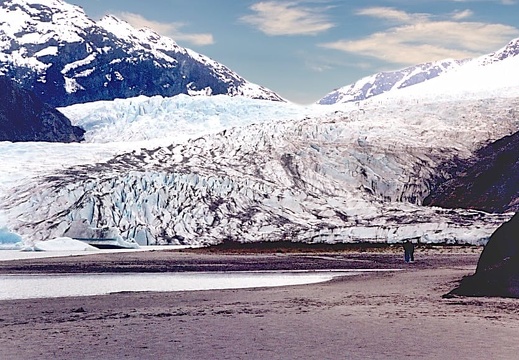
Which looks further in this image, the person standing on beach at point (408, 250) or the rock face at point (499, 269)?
the person standing on beach at point (408, 250)

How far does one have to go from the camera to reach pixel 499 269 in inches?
599

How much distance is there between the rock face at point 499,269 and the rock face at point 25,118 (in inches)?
3610

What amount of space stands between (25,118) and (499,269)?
10971 cm

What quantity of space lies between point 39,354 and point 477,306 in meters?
8.31

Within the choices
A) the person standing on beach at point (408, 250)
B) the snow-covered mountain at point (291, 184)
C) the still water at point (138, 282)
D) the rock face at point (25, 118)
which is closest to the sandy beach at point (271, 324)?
the still water at point (138, 282)

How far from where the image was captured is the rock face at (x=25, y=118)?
105812mm

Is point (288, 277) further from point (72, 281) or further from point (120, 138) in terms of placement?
point (120, 138)

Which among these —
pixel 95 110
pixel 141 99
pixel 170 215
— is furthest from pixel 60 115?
pixel 170 215

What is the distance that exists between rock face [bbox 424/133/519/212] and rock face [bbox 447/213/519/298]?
44249 mm

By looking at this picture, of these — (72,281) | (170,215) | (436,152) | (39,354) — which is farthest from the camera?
(436,152)

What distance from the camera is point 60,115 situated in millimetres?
104438

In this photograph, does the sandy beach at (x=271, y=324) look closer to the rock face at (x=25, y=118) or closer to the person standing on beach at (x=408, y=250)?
the person standing on beach at (x=408, y=250)

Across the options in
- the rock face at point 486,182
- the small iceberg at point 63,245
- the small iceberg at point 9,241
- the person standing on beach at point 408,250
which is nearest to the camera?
the person standing on beach at point 408,250

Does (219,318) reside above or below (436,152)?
below
